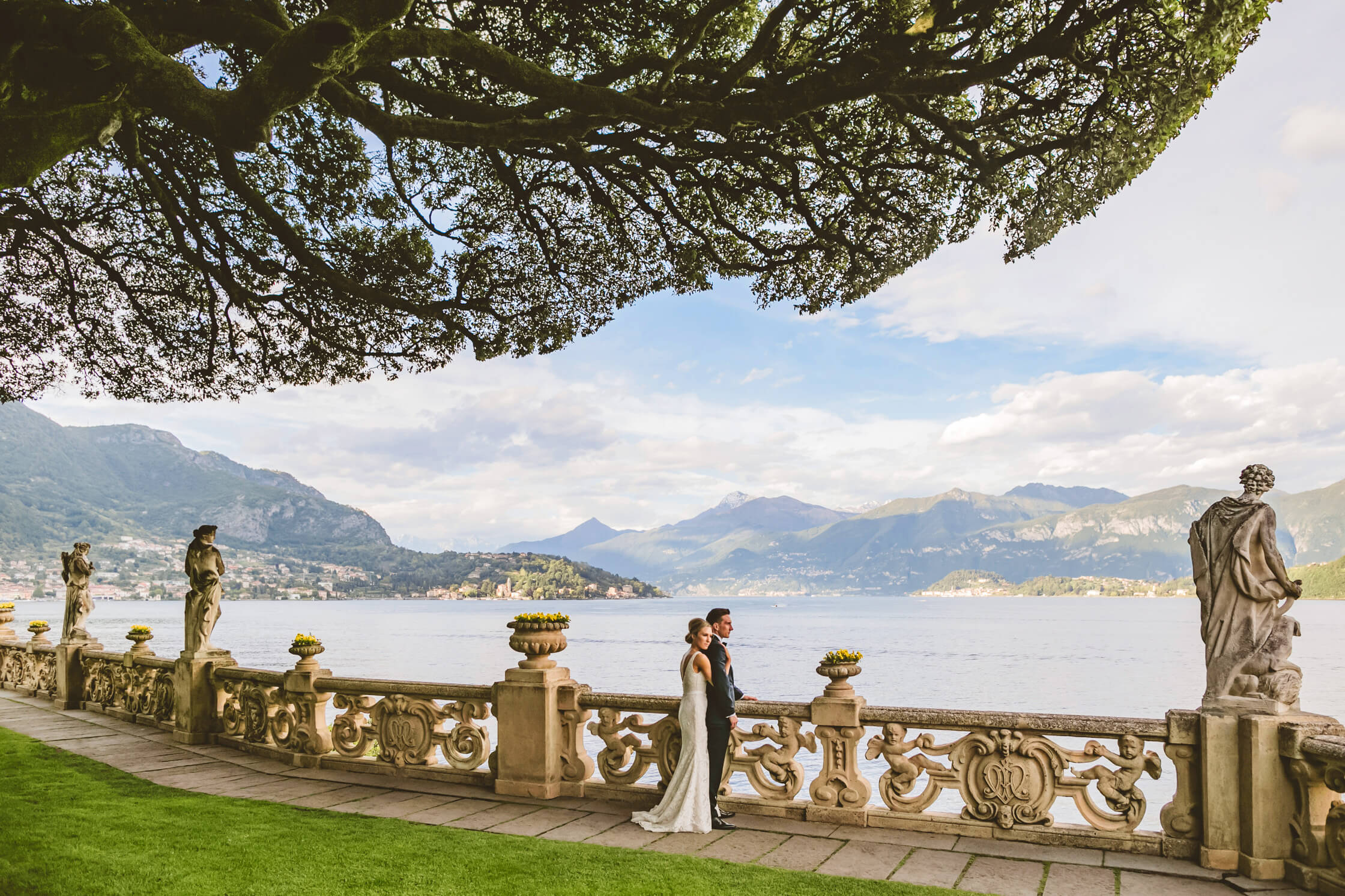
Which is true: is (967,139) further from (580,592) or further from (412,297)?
(580,592)

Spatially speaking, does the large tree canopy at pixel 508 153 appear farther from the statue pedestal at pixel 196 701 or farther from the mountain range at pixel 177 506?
the mountain range at pixel 177 506

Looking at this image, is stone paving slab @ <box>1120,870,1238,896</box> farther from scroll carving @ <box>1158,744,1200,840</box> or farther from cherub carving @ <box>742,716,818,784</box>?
cherub carving @ <box>742,716,818,784</box>

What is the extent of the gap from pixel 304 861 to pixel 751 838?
10.2 feet

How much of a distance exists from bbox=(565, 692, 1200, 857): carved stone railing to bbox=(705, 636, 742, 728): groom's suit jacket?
0.40 meters

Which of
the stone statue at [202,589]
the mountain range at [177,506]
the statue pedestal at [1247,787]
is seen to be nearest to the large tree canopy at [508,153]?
the stone statue at [202,589]

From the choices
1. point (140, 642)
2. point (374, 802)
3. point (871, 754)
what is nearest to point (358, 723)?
point (374, 802)

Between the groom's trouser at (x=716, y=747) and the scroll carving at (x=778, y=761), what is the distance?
0.67 ft

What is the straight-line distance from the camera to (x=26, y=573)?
11812 cm

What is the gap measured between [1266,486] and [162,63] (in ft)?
24.2

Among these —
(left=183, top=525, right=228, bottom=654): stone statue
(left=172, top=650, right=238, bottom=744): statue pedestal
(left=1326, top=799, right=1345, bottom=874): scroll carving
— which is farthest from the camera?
(left=183, top=525, right=228, bottom=654): stone statue

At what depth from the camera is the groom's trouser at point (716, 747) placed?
6809 mm

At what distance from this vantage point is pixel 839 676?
22.6 feet

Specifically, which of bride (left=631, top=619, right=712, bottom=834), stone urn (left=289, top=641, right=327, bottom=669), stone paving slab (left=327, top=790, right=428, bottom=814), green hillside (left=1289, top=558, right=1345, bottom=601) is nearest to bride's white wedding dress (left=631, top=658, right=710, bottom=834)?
bride (left=631, top=619, right=712, bottom=834)

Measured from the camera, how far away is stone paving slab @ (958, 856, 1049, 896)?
203 inches
